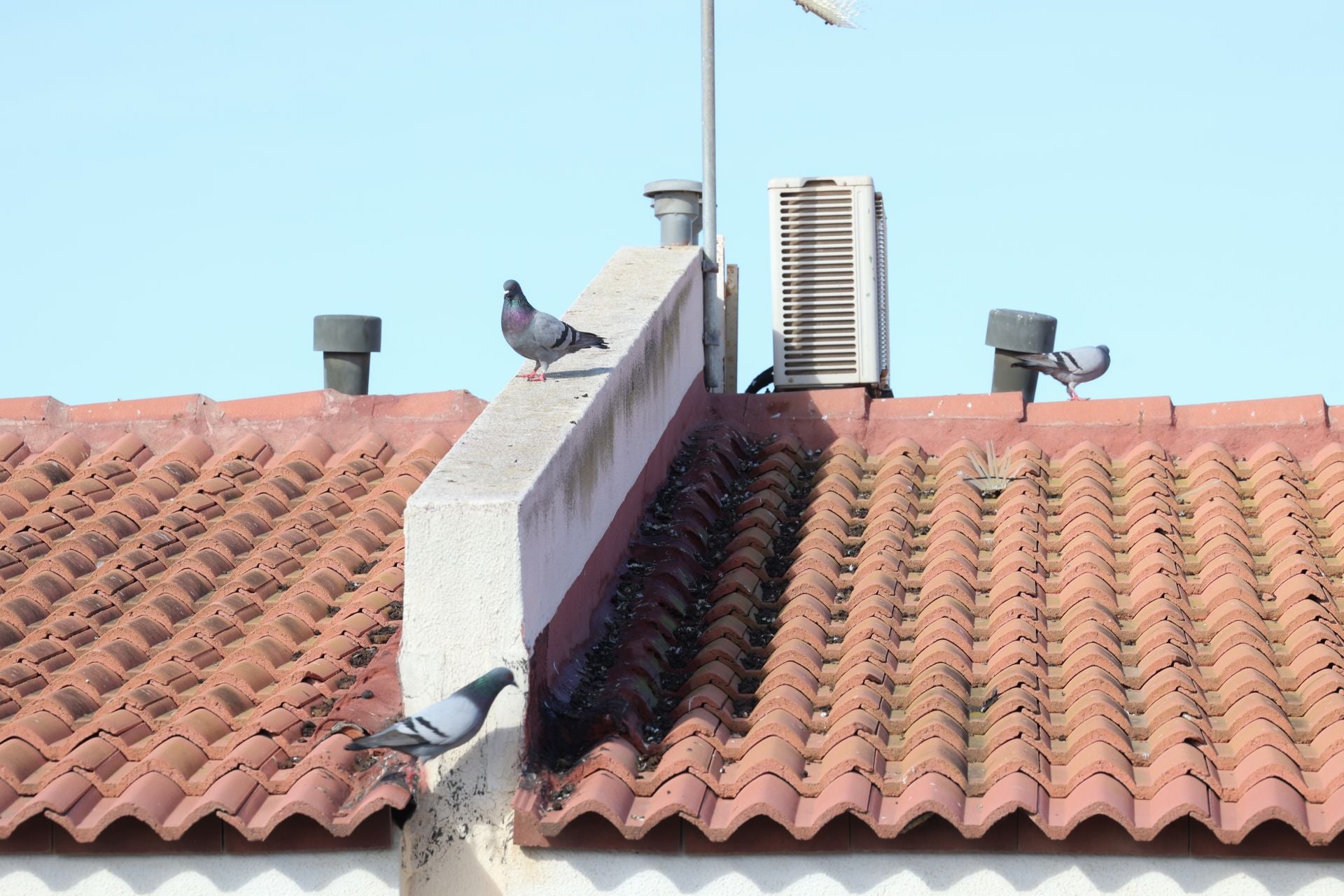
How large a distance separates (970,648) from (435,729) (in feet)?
7.74

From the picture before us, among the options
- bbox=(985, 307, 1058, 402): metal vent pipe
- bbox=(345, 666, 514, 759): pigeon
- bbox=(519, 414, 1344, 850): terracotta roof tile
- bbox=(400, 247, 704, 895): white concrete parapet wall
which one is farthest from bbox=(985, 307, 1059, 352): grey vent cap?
bbox=(345, 666, 514, 759): pigeon

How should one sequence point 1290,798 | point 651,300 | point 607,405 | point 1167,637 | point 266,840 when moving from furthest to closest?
point 651,300
point 607,405
point 1167,637
point 266,840
point 1290,798

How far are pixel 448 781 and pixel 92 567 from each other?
2.81m

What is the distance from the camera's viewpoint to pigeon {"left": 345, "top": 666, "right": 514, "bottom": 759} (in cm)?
541

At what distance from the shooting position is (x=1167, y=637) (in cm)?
655

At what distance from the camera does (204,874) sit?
19.0 feet

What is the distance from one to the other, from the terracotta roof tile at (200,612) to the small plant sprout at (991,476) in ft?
9.04

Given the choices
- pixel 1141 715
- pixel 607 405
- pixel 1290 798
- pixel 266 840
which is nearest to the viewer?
pixel 1290 798

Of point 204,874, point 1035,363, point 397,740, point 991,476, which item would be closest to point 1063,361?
point 1035,363

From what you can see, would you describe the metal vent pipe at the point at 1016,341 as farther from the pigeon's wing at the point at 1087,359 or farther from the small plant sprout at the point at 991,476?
the small plant sprout at the point at 991,476

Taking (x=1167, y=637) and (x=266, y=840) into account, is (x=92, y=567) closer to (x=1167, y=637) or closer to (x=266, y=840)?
(x=266, y=840)

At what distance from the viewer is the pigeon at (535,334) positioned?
23.6ft

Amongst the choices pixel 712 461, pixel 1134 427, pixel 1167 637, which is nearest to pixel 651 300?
pixel 712 461

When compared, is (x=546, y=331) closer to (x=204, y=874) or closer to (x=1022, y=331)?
(x=204, y=874)
